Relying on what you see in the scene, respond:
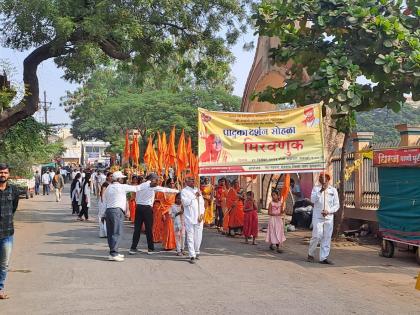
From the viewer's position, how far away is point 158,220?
13.2m

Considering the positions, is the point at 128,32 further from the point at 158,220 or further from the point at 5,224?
the point at 5,224

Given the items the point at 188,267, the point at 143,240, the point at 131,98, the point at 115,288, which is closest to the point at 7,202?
the point at 115,288

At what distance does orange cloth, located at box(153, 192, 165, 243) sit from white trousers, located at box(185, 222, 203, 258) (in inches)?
88.6

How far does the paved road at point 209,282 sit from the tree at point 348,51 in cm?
312

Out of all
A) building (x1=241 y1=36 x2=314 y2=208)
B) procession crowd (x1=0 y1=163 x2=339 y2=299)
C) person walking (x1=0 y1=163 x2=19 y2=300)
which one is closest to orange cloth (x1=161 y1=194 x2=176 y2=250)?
procession crowd (x1=0 y1=163 x2=339 y2=299)

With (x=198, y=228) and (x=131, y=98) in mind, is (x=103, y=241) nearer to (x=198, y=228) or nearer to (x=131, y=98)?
(x=198, y=228)

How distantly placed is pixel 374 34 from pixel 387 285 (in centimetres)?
488

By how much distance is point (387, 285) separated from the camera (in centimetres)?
879

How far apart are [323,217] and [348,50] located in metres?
3.43

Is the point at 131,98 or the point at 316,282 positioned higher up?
the point at 131,98

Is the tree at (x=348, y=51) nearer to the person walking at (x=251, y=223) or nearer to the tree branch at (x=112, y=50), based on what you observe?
the person walking at (x=251, y=223)

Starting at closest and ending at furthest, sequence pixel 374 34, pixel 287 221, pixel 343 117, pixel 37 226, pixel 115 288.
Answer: pixel 115 288 < pixel 374 34 < pixel 343 117 < pixel 37 226 < pixel 287 221

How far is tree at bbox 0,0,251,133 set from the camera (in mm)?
15805

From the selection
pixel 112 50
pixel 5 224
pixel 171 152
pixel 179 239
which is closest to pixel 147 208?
pixel 179 239
